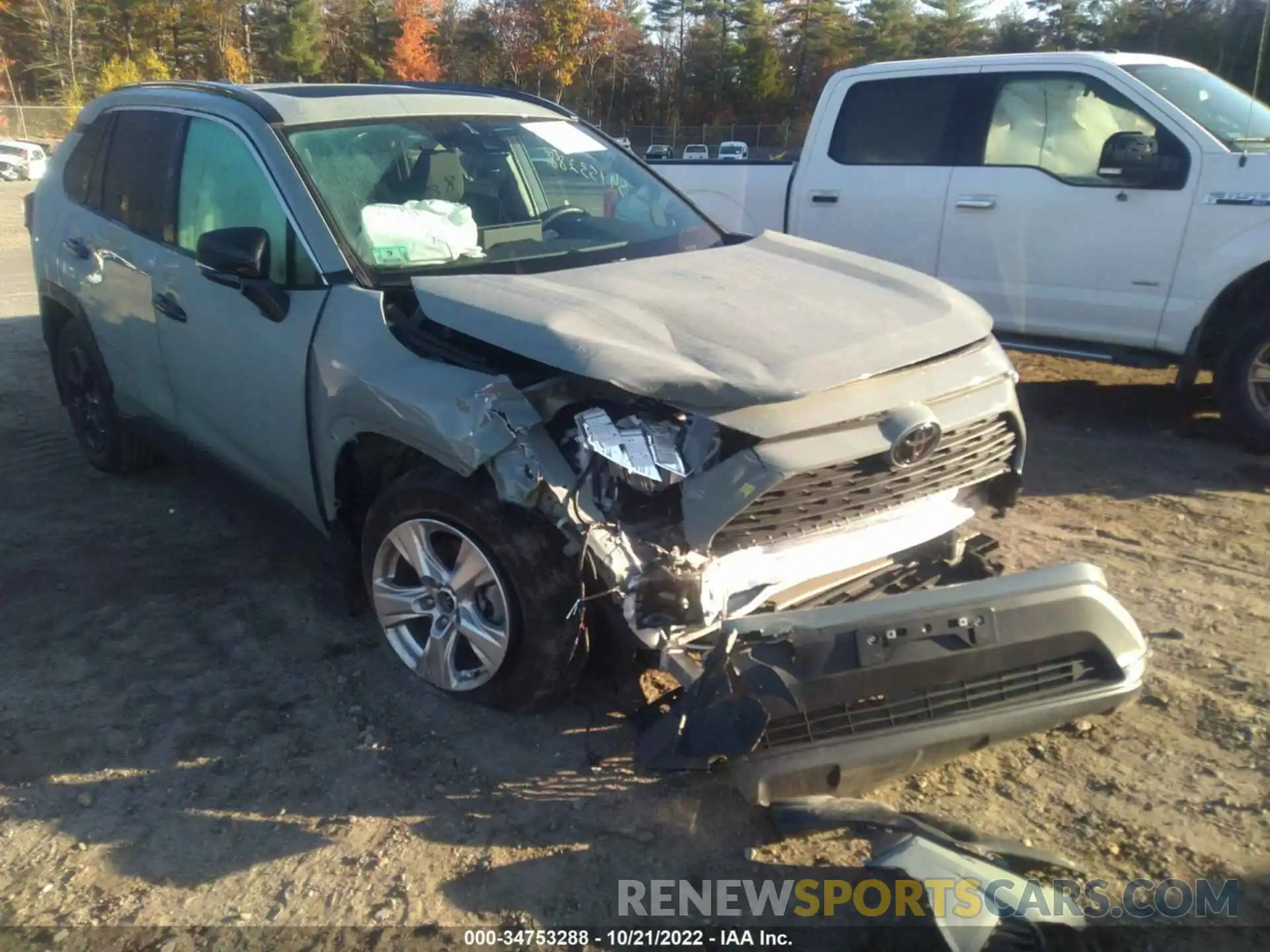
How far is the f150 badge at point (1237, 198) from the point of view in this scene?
5855 millimetres

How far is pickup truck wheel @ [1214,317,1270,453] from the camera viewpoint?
19.6 feet

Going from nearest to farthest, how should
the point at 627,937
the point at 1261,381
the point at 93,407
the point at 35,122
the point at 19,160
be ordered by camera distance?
the point at 627,937 < the point at 93,407 < the point at 1261,381 < the point at 19,160 < the point at 35,122

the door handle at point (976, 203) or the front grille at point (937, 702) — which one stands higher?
the door handle at point (976, 203)

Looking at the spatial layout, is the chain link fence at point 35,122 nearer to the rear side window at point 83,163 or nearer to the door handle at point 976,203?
the rear side window at point 83,163

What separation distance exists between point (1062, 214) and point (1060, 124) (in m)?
0.59

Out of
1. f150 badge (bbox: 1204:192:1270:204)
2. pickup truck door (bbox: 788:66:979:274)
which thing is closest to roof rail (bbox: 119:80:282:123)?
pickup truck door (bbox: 788:66:979:274)

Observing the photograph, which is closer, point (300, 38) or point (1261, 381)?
point (1261, 381)

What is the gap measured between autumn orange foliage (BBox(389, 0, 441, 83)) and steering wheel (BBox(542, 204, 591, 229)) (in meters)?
51.6

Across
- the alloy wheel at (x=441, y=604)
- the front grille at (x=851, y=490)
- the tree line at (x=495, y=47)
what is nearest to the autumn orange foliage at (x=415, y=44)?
the tree line at (x=495, y=47)

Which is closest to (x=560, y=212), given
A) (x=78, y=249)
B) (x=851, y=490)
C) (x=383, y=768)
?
(x=851, y=490)

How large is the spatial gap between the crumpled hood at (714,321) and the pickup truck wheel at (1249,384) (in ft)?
9.71

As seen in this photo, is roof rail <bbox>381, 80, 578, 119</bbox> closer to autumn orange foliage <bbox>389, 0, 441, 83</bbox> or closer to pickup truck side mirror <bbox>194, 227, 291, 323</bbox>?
pickup truck side mirror <bbox>194, 227, 291, 323</bbox>

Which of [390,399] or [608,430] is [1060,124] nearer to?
[608,430]

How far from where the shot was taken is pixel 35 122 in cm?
4372
